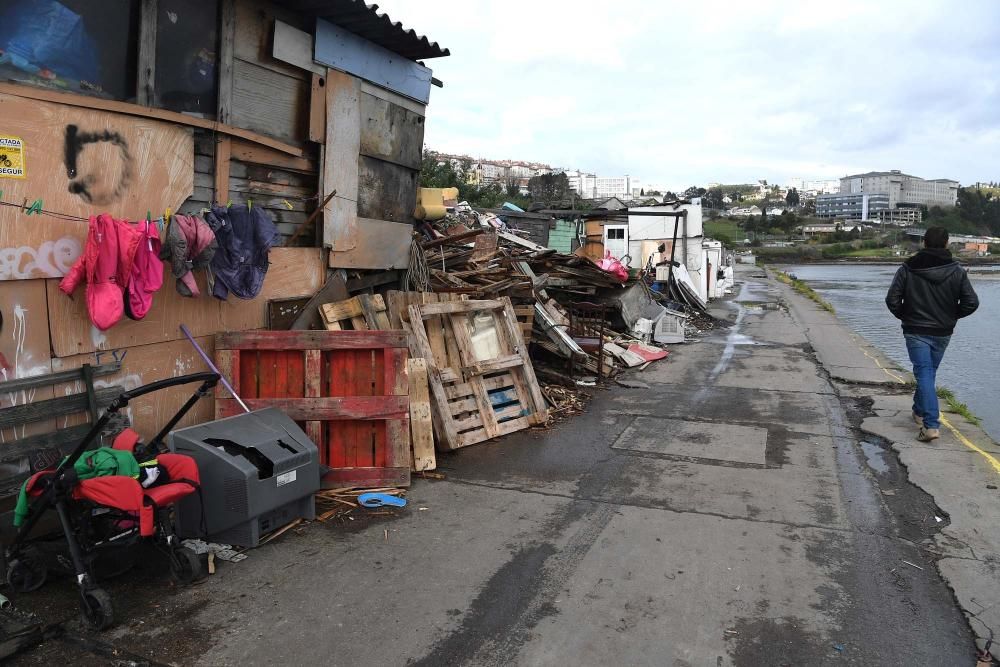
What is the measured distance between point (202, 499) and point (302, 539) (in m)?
0.78

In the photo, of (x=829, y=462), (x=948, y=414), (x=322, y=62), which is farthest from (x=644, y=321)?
(x=322, y=62)

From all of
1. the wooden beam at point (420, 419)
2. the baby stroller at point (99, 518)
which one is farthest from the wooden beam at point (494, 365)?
the baby stroller at point (99, 518)

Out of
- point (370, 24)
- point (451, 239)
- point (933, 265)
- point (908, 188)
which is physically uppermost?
point (908, 188)

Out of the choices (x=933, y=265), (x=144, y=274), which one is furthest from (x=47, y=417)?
(x=933, y=265)

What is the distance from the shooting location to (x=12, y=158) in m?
4.22

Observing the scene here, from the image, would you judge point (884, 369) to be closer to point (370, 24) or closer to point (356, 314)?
point (356, 314)

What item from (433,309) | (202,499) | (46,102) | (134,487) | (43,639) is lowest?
(43,639)

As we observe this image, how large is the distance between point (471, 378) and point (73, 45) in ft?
14.6

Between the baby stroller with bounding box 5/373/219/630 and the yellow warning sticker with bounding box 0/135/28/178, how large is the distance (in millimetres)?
1824

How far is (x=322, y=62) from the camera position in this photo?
22.1 ft

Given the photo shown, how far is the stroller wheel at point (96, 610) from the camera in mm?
3389

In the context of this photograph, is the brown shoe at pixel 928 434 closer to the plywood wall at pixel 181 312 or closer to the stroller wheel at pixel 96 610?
the plywood wall at pixel 181 312

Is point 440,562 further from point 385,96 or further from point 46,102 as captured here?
point 385,96

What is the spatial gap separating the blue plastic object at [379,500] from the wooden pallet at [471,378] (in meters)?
1.29
